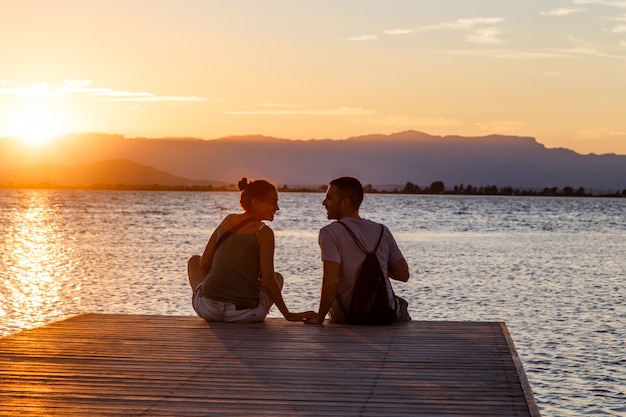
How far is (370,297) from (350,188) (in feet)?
3.53

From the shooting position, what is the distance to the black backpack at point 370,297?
8.53 meters

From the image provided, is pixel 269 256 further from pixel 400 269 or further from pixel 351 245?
pixel 400 269

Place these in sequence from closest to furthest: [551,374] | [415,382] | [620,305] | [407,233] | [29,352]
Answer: [415,382] < [29,352] < [551,374] < [620,305] < [407,233]

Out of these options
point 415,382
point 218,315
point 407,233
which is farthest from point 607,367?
point 407,233

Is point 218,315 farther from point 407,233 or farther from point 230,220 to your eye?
point 407,233

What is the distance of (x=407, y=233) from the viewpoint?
5791 cm

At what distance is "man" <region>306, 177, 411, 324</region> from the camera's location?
8.49 meters

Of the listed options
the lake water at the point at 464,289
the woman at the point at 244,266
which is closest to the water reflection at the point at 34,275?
the lake water at the point at 464,289

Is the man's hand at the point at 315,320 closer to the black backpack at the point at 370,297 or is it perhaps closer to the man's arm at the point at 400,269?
the black backpack at the point at 370,297

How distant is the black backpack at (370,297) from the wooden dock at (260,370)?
19 cm

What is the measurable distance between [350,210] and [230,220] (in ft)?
3.68

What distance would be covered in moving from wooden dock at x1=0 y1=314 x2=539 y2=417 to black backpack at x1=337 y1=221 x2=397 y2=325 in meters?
0.19

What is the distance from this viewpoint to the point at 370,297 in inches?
346

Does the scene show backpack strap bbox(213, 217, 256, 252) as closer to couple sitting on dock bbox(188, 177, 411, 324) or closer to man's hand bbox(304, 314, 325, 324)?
couple sitting on dock bbox(188, 177, 411, 324)
